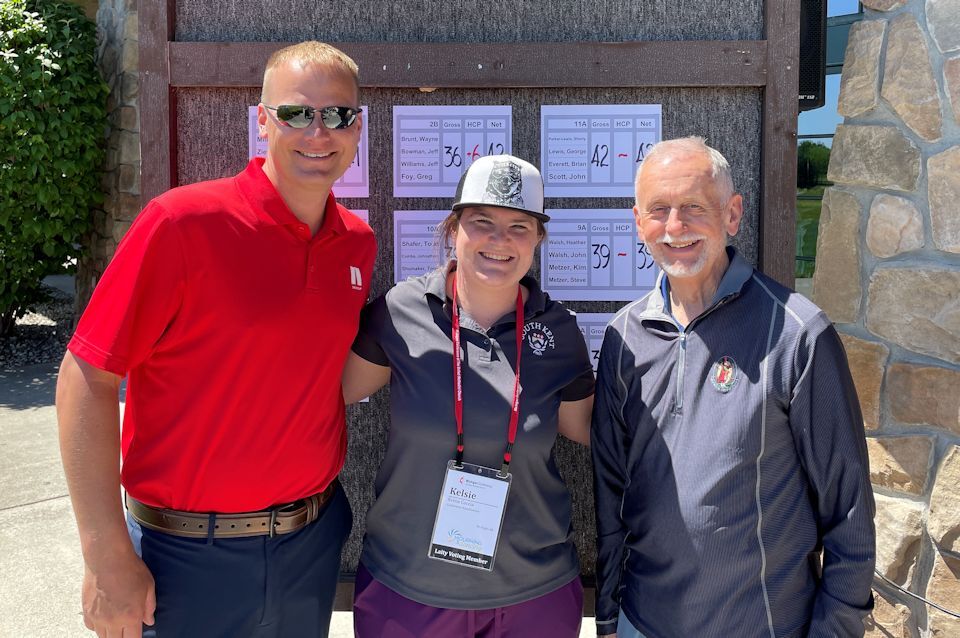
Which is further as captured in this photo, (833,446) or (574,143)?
(574,143)

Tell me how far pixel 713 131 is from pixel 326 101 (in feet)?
4.10

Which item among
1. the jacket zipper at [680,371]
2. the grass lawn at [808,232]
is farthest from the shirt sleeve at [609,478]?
the grass lawn at [808,232]

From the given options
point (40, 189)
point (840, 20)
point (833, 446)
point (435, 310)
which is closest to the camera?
point (833, 446)

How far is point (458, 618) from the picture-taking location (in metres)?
1.70

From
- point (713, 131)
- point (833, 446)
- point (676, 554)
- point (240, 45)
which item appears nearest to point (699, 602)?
point (676, 554)

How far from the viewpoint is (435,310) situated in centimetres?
183

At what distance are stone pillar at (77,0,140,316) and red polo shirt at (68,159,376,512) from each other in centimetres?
547

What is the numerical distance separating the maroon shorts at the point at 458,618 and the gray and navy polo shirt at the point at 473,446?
0.03 m

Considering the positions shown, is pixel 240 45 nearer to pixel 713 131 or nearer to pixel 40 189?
pixel 713 131

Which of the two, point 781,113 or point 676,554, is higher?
point 781,113

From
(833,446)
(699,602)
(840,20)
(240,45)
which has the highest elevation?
(840,20)

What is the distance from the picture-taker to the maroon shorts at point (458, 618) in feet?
5.58

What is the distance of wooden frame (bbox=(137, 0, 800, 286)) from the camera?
7.45 ft

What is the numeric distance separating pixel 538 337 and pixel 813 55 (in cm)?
203
